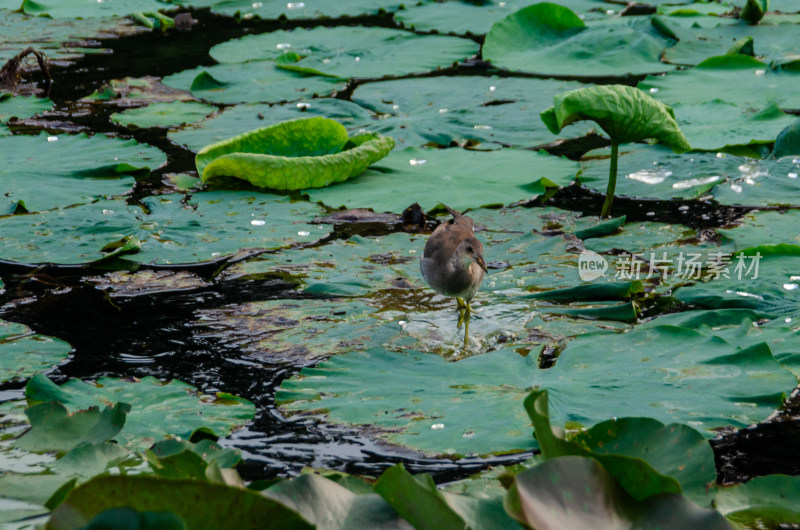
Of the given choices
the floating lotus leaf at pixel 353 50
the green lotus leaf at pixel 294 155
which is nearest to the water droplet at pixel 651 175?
the green lotus leaf at pixel 294 155

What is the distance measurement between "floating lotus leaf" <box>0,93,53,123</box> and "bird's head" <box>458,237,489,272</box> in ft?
11.4

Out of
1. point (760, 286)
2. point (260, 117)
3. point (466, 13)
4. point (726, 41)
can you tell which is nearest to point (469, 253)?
point (760, 286)

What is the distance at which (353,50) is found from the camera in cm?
644

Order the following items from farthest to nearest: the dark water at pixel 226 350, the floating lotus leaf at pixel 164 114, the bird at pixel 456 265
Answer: the floating lotus leaf at pixel 164 114 → the bird at pixel 456 265 → the dark water at pixel 226 350

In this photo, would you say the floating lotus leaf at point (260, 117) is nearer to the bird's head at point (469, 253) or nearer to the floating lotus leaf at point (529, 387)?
the bird's head at point (469, 253)

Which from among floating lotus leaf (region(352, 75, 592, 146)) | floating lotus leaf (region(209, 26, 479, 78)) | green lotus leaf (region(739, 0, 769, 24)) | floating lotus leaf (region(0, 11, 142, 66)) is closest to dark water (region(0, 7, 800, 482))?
floating lotus leaf (region(352, 75, 592, 146))

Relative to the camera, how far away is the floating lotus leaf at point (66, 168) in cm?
409

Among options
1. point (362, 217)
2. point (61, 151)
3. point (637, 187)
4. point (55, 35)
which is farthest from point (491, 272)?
point (55, 35)

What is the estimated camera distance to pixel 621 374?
102 inches

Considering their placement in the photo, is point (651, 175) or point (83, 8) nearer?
point (651, 175)

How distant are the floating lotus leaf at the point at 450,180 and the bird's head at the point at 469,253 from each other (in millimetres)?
896

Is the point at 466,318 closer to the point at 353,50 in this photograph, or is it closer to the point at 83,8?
the point at 353,50

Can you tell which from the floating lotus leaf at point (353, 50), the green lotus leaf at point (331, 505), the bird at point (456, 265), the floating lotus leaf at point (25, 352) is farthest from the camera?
the floating lotus leaf at point (353, 50)

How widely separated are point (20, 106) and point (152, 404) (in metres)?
3.73
